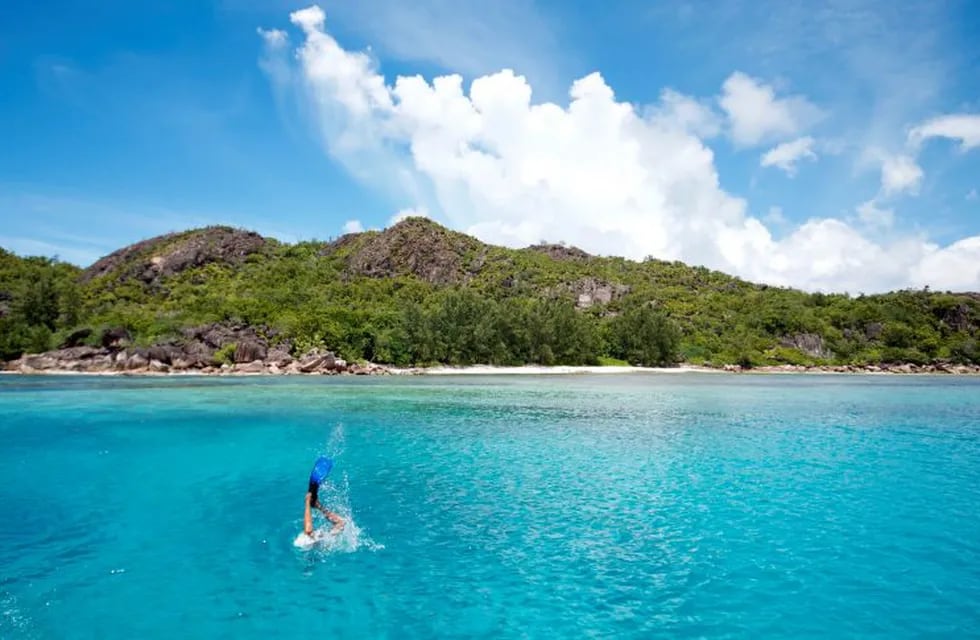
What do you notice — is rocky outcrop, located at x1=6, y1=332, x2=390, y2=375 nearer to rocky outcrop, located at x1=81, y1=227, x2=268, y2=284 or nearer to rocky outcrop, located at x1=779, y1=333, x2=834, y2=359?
rocky outcrop, located at x1=81, y1=227, x2=268, y2=284

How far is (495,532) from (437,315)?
108 meters

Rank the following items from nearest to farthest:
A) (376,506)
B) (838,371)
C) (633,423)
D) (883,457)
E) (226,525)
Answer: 1. (226,525)
2. (376,506)
3. (883,457)
4. (633,423)
5. (838,371)

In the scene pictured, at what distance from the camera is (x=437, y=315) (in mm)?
125000

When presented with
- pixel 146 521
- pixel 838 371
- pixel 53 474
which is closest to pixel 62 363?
pixel 53 474

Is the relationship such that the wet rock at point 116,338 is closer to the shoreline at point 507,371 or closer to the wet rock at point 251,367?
the shoreline at point 507,371

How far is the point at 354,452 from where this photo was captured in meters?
31.6

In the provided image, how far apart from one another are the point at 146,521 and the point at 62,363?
110560 millimetres

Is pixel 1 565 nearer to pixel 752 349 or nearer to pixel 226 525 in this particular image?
pixel 226 525

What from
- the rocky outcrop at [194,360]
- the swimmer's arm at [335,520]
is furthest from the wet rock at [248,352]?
the swimmer's arm at [335,520]

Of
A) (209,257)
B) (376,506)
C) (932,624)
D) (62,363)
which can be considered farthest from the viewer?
(209,257)

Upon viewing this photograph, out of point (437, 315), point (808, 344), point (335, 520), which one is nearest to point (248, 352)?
point (437, 315)

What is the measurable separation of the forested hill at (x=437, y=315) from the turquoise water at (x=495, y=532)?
274ft

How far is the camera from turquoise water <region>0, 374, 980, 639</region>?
41.1ft

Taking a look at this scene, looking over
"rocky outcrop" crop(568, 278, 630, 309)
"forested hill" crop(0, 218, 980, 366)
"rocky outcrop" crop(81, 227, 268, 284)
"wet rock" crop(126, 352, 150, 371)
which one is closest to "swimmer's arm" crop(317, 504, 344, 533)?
"forested hill" crop(0, 218, 980, 366)
